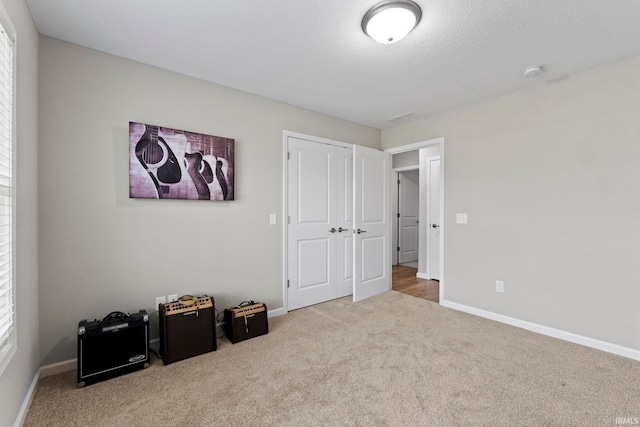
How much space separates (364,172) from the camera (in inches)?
152

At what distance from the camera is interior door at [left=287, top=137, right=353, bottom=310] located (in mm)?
3414

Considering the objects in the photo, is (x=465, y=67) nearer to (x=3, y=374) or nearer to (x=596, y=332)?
(x=596, y=332)

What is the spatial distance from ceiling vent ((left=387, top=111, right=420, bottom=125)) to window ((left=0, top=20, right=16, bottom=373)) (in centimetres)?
351

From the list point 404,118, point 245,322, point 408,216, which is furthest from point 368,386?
point 408,216

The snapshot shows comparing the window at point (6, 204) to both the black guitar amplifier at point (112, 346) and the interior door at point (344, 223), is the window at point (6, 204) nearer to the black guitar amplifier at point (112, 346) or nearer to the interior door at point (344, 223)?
the black guitar amplifier at point (112, 346)

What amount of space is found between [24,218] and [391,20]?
2.55 m

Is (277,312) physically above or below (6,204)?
below

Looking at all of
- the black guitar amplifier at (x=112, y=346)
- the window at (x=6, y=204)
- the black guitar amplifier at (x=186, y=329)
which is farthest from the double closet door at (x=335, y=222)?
the window at (x=6, y=204)

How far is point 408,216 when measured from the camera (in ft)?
21.8

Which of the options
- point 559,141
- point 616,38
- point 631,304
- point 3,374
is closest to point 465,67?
point 616,38

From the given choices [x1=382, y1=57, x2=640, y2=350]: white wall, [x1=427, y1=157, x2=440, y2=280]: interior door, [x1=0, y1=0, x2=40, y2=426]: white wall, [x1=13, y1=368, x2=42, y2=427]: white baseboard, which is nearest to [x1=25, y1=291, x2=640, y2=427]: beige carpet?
[x1=13, y1=368, x2=42, y2=427]: white baseboard

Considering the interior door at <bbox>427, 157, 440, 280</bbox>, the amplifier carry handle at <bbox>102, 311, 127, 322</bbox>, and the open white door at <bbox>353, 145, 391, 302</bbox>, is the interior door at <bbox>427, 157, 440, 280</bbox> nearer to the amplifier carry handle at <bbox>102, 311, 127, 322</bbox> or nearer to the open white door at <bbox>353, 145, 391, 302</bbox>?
the open white door at <bbox>353, 145, 391, 302</bbox>

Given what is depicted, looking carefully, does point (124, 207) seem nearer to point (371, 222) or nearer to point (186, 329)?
point (186, 329)

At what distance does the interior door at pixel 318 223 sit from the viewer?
3414mm
